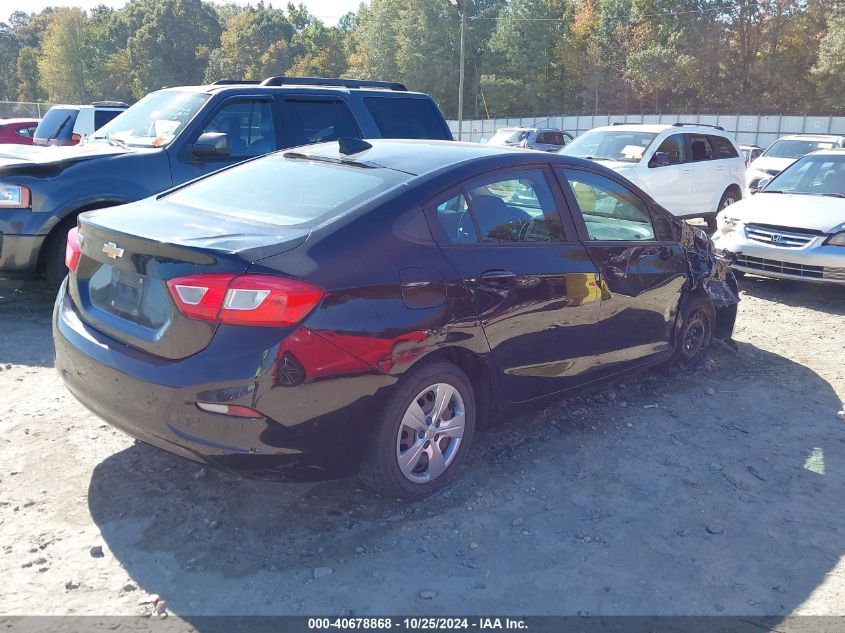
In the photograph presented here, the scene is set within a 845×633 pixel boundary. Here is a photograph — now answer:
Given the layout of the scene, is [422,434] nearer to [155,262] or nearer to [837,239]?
[155,262]

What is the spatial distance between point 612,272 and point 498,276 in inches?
42.1

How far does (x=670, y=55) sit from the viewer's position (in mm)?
55344

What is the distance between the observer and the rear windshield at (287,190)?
3.58m

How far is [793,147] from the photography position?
59.6ft

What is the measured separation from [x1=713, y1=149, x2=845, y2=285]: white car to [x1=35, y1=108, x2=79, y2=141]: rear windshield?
10.5 m

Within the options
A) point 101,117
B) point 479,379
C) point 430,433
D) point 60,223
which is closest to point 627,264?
point 479,379

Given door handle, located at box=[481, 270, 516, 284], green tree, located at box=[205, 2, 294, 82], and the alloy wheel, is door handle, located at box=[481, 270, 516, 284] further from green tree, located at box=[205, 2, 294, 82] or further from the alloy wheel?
green tree, located at box=[205, 2, 294, 82]

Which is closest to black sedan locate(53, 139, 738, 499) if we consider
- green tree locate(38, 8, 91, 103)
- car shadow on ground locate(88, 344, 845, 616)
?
car shadow on ground locate(88, 344, 845, 616)

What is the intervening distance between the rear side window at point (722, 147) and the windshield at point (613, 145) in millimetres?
1673

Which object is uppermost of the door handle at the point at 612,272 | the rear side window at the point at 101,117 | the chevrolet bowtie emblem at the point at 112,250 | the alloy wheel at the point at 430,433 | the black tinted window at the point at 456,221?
the rear side window at the point at 101,117

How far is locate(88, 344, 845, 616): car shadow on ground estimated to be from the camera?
3.01m

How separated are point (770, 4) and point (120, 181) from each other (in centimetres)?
5771

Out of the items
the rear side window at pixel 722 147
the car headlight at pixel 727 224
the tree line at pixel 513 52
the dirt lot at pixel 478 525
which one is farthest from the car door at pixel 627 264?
the tree line at pixel 513 52

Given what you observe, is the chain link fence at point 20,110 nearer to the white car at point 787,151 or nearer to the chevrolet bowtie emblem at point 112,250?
the white car at point 787,151
